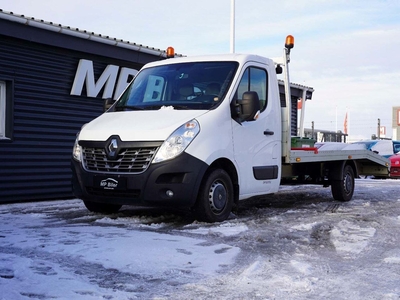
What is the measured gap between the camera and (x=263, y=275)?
450 cm

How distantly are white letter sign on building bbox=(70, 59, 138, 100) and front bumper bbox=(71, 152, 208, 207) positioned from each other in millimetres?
5033

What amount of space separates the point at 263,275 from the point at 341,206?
223 inches

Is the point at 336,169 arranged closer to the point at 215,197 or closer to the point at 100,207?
the point at 215,197

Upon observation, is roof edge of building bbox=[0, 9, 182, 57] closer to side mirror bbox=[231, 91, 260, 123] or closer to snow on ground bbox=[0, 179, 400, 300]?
snow on ground bbox=[0, 179, 400, 300]

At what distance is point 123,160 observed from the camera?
6.72m

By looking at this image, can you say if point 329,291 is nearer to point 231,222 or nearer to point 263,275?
point 263,275

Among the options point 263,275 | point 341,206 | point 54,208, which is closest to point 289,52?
point 341,206

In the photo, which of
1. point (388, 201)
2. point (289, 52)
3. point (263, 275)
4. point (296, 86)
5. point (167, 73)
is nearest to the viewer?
point (263, 275)

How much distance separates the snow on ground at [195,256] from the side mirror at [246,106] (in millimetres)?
1447

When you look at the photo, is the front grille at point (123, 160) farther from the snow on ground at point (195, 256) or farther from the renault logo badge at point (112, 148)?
the snow on ground at point (195, 256)

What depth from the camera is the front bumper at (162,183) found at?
6.51 meters


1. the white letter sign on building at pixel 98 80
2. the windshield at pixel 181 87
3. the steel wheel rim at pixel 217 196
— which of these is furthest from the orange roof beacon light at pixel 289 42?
the white letter sign on building at pixel 98 80

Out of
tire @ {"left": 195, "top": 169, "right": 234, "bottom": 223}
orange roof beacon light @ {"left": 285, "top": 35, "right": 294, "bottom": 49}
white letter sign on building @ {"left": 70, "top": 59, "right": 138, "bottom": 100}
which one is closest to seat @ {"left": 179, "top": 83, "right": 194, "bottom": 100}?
tire @ {"left": 195, "top": 169, "right": 234, "bottom": 223}

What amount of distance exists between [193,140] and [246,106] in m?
1.08
